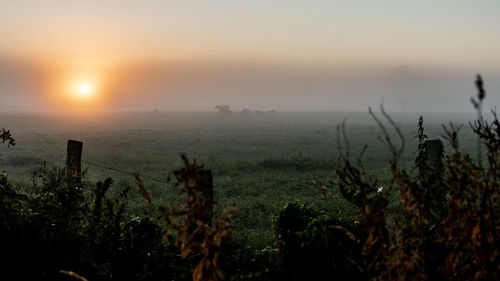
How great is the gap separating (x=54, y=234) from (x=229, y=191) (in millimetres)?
12261

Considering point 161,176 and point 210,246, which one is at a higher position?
point 210,246

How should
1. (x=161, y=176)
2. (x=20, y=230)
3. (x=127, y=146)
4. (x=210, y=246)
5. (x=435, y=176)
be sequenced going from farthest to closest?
1. (x=127, y=146)
2. (x=161, y=176)
3. (x=20, y=230)
4. (x=435, y=176)
5. (x=210, y=246)

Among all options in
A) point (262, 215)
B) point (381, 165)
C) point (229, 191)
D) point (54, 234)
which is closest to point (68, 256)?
point (54, 234)

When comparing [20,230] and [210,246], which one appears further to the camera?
[20,230]

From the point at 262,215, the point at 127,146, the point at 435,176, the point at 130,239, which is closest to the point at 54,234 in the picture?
the point at 130,239

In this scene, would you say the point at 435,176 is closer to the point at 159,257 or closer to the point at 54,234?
the point at 159,257

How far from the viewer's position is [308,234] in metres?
5.55

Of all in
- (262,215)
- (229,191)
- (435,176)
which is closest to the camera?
(435,176)

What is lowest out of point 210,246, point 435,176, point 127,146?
point 127,146

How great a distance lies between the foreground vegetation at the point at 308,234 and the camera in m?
3.13

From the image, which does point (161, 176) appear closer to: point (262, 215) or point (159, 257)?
point (262, 215)

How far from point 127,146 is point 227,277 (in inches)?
1393

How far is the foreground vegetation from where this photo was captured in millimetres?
3133

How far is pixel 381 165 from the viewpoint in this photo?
25422 mm
